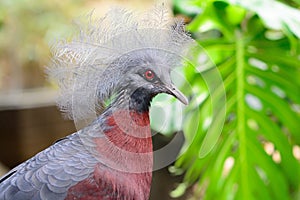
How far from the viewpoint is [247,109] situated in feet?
3.60

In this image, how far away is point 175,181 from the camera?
204cm

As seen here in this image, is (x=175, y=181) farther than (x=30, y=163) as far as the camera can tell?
Yes

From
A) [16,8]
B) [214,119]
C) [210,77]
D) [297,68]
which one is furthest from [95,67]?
[16,8]

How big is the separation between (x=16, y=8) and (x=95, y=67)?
1.49 m

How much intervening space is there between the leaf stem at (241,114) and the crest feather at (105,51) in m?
0.57

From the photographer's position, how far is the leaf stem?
1.07m

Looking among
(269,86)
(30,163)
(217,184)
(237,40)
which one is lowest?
(217,184)

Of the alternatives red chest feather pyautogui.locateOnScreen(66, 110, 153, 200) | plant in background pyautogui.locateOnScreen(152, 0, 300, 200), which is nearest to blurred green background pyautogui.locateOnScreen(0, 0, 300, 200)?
plant in background pyautogui.locateOnScreen(152, 0, 300, 200)

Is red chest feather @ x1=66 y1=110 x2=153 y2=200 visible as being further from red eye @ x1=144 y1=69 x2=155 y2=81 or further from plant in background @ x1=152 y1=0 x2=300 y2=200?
plant in background @ x1=152 y1=0 x2=300 y2=200

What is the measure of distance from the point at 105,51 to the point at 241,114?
24.1 inches

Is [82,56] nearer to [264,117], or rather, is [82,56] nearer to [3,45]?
[264,117]

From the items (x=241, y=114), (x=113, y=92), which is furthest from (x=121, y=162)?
(x=241, y=114)

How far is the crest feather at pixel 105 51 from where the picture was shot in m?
0.53

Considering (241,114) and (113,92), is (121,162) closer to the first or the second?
(113,92)
